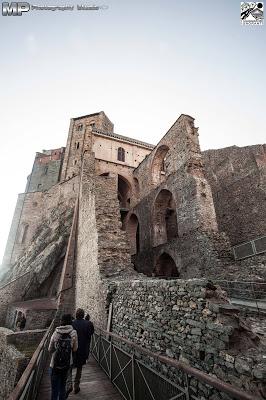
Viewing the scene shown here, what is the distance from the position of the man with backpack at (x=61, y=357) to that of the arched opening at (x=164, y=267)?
11.3 m

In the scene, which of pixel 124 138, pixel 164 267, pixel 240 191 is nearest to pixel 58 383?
pixel 164 267

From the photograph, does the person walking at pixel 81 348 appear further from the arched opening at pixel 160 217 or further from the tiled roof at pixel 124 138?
the tiled roof at pixel 124 138

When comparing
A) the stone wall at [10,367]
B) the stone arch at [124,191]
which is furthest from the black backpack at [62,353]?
the stone arch at [124,191]

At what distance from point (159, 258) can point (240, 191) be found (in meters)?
8.50

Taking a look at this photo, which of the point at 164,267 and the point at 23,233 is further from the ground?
the point at 23,233

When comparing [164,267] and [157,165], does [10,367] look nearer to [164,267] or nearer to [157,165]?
[164,267]

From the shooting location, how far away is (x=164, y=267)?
1491 cm

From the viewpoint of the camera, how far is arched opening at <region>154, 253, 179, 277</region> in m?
14.7

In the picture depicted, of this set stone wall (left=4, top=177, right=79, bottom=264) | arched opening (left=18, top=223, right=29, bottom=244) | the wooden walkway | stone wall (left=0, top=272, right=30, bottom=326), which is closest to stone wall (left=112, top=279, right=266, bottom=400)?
the wooden walkway

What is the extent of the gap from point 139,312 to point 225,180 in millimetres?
16326

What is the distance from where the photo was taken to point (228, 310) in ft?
10.4

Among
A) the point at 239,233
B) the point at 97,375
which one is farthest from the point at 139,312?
the point at 239,233

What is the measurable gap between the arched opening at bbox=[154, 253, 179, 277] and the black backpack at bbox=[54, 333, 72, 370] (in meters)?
11.4

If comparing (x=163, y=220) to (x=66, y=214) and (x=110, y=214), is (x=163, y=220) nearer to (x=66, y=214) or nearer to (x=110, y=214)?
(x=110, y=214)
